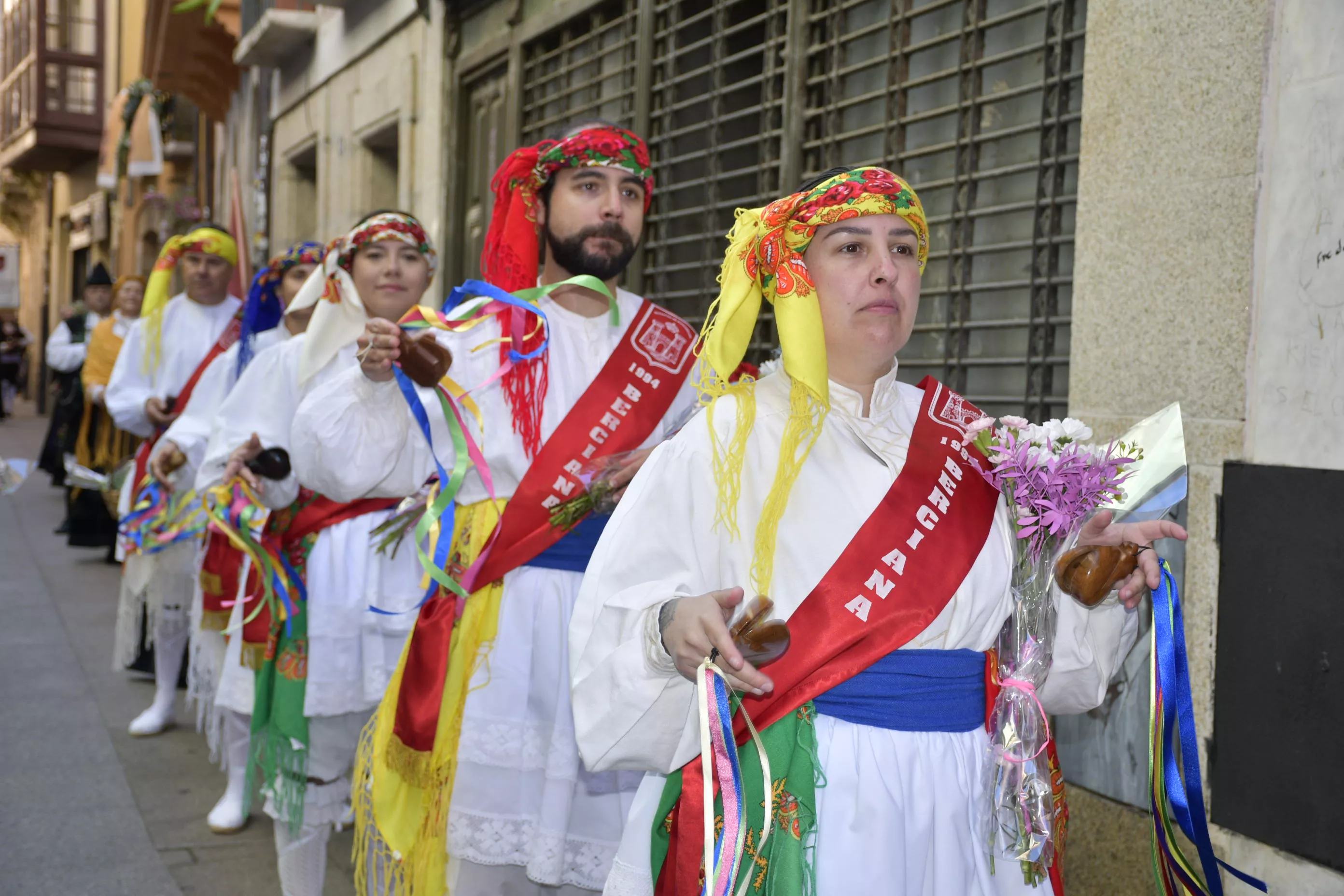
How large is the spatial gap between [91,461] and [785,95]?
6.36 m

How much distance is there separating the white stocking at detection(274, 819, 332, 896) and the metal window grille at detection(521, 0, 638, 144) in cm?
436

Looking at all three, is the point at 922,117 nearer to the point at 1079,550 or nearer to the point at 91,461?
the point at 1079,550

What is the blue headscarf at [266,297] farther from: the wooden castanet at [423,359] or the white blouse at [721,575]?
the white blouse at [721,575]

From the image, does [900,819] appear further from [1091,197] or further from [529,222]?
[1091,197]

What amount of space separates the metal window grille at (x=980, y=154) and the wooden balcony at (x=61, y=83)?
3039 cm

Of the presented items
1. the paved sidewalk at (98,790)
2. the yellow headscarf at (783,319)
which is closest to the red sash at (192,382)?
the paved sidewalk at (98,790)

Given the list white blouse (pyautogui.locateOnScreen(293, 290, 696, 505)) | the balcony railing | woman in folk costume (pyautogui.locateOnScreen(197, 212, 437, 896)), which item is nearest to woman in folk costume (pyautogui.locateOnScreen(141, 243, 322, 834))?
woman in folk costume (pyautogui.locateOnScreen(197, 212, 437, 896))

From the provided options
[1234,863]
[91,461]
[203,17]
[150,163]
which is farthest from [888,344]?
[150,163]

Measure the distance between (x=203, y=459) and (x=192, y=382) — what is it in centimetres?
131

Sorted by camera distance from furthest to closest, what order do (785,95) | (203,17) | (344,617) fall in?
(203,17) → (785,95) → (344,617)

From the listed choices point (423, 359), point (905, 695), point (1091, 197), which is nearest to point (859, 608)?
point (905, 695)

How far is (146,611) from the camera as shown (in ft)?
21.7

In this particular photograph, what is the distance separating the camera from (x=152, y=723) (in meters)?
6.07

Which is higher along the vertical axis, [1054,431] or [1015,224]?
[1015,224]
